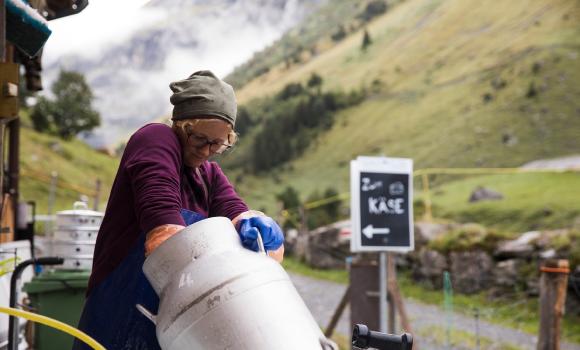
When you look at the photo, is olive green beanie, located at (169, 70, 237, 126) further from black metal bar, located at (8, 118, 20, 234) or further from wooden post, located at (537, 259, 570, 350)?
black metal bar, located at (8, 118, 20, 234)

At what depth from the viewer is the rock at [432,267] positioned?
1280 centimetres

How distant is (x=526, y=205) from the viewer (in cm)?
1744

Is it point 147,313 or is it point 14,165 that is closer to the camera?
point 147,313

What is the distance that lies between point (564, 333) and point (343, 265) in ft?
25.3

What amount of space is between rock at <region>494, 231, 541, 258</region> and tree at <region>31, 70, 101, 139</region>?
3008 cm

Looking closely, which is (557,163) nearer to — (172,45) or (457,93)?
(457,93)

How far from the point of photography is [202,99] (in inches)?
74.7

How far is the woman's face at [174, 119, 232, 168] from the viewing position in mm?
1921

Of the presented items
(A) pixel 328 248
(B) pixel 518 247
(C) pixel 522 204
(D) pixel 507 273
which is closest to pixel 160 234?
(D) pixel 507 273

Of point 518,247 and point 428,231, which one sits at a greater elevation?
point 428,231

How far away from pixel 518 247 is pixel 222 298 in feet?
34.8

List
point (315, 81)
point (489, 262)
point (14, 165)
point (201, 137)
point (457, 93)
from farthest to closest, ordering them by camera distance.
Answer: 1. point (315, 81)
2. point (457, 93)
3. point (489, 262)
4. point (14, 165)
5. point (201, 137)

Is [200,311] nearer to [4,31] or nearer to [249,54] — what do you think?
[4,31]

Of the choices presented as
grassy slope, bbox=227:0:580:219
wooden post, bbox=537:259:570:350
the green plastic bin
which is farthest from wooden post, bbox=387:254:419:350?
grassy slope, bbox=227:0:580:219
